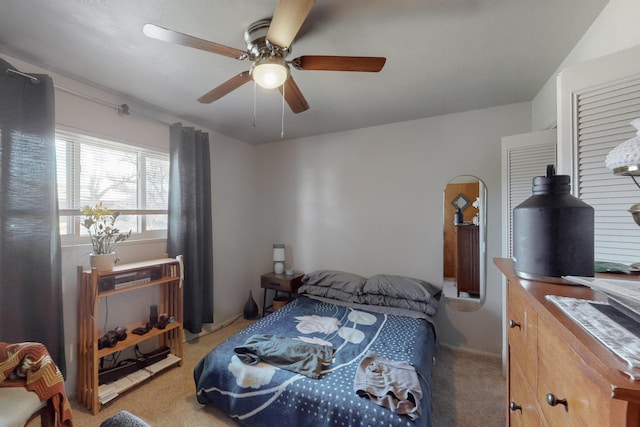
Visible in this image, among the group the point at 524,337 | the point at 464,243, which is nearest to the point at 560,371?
the point at 524,337

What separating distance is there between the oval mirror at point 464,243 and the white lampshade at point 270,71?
6.83ft

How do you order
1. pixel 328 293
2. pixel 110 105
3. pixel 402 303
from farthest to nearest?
1. pixel 328 293
2. pixel 402 303
3. pixel 110 105

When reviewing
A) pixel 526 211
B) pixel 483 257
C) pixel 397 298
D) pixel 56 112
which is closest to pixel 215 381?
pixel 397 298

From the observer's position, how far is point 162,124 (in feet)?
8.39

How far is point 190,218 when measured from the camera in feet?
8.62

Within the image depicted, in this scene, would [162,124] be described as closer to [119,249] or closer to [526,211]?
[119,249]

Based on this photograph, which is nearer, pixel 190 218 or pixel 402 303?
pixel 402 303

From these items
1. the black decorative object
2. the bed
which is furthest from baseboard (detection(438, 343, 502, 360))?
the black decorative object

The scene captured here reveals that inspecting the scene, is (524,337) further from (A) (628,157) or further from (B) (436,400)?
(B) (436,400)

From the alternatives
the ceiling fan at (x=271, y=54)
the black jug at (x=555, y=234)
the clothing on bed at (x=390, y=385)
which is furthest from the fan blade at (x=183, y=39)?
the clothing on bed at (x=390, y=385)

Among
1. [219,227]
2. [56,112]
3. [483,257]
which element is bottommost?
[483,257]

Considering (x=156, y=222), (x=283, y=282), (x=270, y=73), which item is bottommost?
(x=283, y=282)

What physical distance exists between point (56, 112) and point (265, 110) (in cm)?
157

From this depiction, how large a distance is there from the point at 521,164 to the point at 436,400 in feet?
6.28
